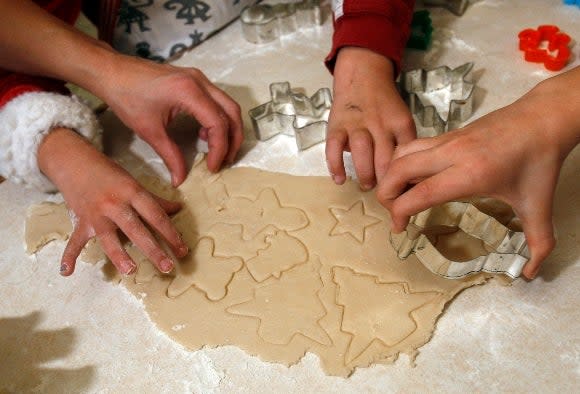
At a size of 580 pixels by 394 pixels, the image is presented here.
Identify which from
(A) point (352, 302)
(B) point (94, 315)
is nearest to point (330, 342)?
(A) point (352, 302)

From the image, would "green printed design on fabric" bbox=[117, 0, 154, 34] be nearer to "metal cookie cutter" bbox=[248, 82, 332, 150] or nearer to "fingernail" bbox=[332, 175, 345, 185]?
"metal cookie cutter" bbox=[248, 82, 332, 150]

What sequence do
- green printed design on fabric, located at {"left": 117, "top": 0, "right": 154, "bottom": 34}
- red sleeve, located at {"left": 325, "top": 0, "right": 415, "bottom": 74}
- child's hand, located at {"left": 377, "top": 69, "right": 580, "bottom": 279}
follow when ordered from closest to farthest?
child's hand, located at {"left": 377, "top": 69, "right": 580, "bottom": 279} → red sleeve, located at {"left": 325, "top": 0, "right": 415, "bottom": 74} → green printed design on fabric, located at {"left": 117, "top": 0, "right": 154, "bottom": 34}

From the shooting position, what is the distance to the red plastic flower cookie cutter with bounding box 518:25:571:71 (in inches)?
39.5

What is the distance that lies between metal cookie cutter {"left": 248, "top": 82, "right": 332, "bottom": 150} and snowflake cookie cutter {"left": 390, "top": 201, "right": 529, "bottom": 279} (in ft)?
0.87

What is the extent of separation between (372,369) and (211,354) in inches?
8.5

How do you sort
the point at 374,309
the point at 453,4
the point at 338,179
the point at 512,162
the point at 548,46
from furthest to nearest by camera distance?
→ 1. the point at 453,4
2. the point at 548,46
3. the point at 338,179
4. the point at 374,309
5. the point at 512,162

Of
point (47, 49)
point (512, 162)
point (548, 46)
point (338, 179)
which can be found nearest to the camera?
point (512, 162)

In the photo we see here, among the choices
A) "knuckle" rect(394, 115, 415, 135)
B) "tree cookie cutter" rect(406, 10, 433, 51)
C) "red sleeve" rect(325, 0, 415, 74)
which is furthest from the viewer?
"tree cookie cutter" rect(406, 10, 433, 51)

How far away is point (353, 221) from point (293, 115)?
25 centimetres

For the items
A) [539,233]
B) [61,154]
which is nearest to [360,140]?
[539,233]

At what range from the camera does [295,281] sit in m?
0.78

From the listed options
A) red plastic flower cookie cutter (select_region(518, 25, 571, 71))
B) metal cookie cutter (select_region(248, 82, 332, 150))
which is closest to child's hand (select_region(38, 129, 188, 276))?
metal cookie cutter (select_region(248, 82, 332, 150))

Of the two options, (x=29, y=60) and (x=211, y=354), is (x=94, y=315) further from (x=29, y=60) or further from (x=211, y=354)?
(x=29, y=60)

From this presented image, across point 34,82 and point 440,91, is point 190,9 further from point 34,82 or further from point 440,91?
point 440,91
